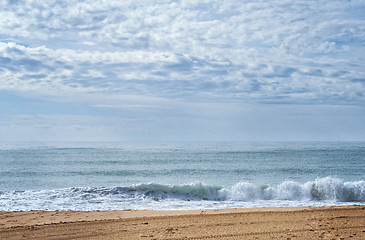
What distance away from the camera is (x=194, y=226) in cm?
869

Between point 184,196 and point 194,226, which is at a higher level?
point 194,226

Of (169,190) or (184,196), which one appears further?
(169,190)

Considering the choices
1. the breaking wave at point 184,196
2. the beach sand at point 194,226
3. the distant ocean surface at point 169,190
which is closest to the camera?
the beach sand at point 194,226

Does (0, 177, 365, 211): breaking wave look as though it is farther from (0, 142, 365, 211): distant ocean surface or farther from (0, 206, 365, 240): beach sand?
(0, 206, 365, 240): beach sand

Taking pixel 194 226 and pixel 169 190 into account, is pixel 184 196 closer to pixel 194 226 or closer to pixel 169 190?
pixel 169 190

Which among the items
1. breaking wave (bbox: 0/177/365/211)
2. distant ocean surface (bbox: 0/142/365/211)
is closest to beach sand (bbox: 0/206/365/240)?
distant ocean surface (bbox: 0/142/365/211)

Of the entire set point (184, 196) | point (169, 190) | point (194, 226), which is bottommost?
point (184, 196)

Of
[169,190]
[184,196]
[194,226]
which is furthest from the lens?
[169,190]

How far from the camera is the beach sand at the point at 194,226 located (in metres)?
7.75

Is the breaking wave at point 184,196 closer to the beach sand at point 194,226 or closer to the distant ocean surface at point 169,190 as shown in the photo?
the distant ocean surface at point 169,190

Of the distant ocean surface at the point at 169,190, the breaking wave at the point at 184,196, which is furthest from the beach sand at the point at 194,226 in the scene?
Answer: the breaking wave at the point at 184,196

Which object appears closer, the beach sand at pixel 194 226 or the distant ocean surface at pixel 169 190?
the beach sand at pixel 194 226

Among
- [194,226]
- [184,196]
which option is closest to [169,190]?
[184,196]

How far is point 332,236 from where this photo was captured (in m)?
7.29
